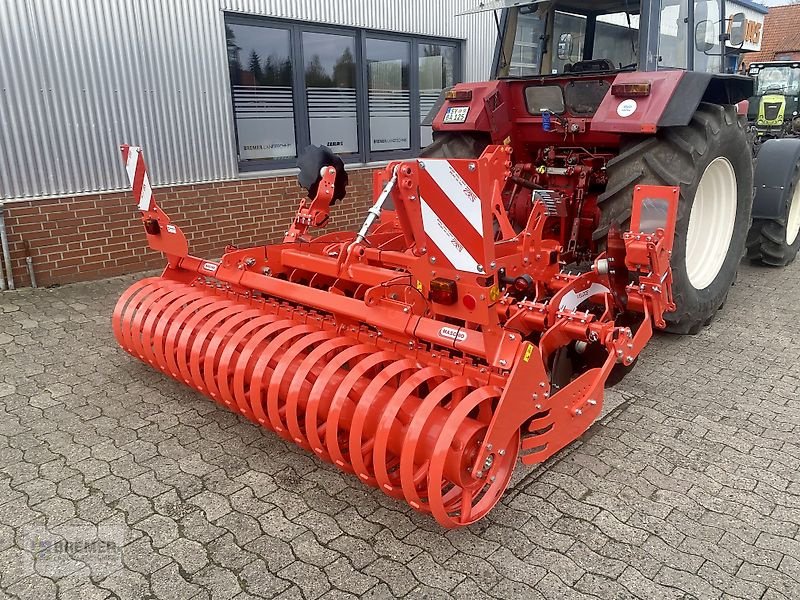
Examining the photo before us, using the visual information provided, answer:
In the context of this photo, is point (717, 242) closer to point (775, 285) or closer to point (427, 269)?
point (775, 285)

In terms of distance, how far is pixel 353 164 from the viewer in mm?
7234

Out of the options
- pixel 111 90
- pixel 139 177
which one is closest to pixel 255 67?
pixel 111 90

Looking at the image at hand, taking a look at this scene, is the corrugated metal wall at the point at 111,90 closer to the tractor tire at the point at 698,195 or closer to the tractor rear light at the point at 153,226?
the tractor rear light at the point at 153,226

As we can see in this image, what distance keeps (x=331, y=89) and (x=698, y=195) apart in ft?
14.0

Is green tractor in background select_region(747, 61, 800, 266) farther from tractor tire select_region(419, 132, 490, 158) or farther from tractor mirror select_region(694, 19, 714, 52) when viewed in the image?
tractor tire select_region(419, 132, 490, 158)

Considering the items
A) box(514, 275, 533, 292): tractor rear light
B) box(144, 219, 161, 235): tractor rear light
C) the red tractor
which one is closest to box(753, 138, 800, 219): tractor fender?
the red tractor

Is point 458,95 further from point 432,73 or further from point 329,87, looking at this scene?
point 432,73

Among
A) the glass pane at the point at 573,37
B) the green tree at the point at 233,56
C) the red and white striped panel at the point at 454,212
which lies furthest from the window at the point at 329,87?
the red and white striped panel at the point at 454,212

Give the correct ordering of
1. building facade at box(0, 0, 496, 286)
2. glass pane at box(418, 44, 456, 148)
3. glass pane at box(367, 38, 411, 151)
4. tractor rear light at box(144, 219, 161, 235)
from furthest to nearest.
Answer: glass pane at box(418, 44, 456, 148), glass pane at box(367, 38, 411, 151), building facade at box(0, 0, 496, 286), tractor rear light at box(144, 219, 161, 235)

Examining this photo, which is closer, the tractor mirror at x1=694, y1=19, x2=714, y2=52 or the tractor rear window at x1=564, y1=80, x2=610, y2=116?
the tractor rear window at x1=564, y1=80, x2=610, y2=116

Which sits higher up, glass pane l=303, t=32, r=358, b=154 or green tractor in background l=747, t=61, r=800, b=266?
glass pane l=303, t=32, r=358, b=154

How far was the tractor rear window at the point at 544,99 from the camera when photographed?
4.07 metres

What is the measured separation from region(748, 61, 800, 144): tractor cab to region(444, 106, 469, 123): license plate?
16.0 feet

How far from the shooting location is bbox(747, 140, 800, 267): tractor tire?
525 cm
